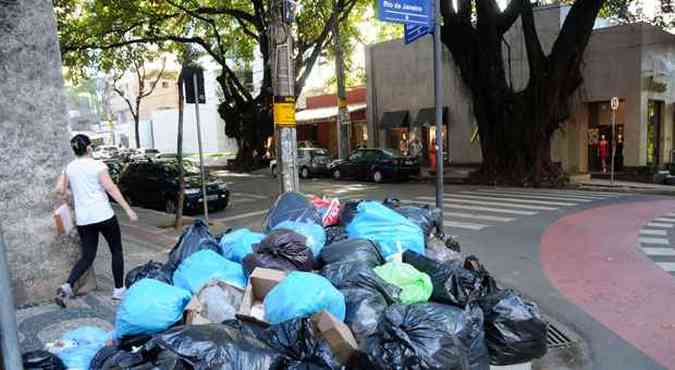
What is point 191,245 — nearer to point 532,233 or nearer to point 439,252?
point 439,252

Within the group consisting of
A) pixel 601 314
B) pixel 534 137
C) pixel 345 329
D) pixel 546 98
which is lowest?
pixel 601 314

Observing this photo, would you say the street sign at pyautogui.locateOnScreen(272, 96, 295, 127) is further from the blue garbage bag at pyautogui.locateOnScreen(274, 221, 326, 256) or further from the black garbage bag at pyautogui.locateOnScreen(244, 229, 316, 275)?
the black garbage bag at pyautogui.locateOnScreen(244, 229, 316, 275)

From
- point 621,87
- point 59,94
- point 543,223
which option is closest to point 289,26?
point 59,94

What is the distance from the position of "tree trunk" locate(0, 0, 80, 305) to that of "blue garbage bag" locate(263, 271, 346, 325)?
9.78 ft

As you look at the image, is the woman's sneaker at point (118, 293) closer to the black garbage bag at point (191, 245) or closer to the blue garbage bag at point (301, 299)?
the black garbage bag at point (191, 245)

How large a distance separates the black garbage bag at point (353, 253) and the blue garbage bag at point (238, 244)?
0.65m

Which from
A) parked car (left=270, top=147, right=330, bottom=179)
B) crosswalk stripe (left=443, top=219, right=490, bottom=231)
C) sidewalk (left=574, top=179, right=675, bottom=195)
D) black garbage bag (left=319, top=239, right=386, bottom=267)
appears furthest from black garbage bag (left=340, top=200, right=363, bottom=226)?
parked car (left=270, top=147, right=330, bottom=179)

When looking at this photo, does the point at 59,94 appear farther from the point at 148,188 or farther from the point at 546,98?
the point at 546,98

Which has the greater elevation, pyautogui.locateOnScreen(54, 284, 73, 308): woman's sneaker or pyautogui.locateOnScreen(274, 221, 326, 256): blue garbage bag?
pyautogui.locateOnScreen(274, 221, 326, 256): blue garbage bag

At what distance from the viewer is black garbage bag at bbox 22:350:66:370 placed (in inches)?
110

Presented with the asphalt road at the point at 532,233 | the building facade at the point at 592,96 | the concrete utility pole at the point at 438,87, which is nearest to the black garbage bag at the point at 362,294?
the asphalt road at the point at 532,233

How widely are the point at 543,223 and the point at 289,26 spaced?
6455 mm

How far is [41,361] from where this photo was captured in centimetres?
284

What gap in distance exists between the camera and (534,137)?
1614cm
